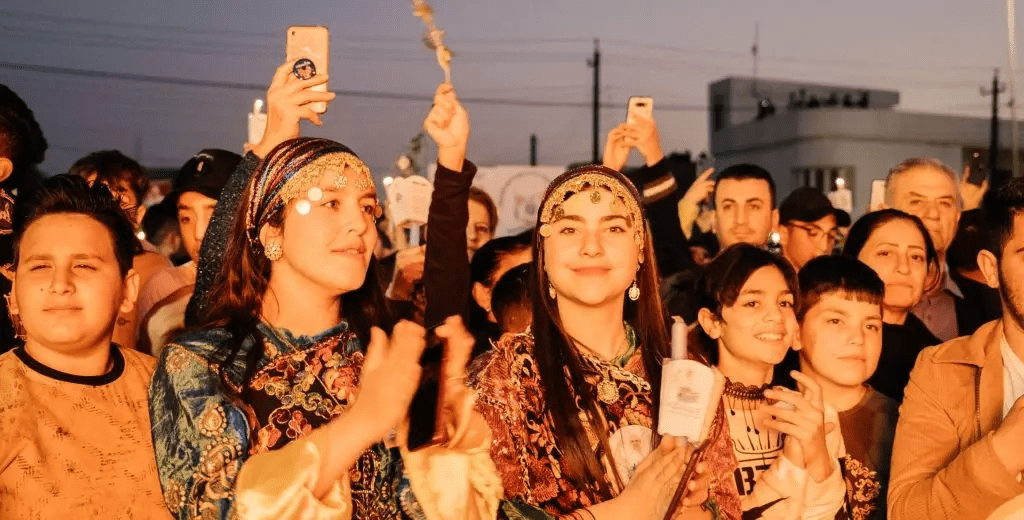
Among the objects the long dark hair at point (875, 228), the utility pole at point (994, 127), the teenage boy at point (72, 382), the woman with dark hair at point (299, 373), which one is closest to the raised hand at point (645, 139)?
the long dark hair at point (875, 228)

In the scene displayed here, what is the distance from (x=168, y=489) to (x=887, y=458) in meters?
2.66

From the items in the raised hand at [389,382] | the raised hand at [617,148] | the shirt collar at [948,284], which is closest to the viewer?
the raised hand at [389,382]

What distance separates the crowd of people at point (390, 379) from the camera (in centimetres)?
288

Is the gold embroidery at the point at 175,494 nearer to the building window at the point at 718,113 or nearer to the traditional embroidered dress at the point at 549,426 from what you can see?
the traditional embroidered dress at the point at 549,426

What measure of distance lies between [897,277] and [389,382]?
3.18 meters

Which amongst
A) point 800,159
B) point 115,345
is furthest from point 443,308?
point 800,159

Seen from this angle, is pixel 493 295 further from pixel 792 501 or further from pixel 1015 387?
pixel 1015 387

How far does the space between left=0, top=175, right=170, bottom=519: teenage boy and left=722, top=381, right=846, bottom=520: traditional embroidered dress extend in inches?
71.2

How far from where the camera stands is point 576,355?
3.46m

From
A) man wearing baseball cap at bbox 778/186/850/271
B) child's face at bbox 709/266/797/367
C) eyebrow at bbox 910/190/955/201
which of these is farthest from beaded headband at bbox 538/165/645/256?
man wearing baseball cap at bbox 778/186/850/271

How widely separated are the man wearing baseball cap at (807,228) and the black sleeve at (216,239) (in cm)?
397

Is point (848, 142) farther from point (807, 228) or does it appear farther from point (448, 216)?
point (448, 216)

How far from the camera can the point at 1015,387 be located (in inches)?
142

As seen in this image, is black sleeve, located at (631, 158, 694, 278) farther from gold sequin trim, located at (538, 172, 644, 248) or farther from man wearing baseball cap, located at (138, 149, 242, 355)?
gold sequin trim, located at (538, 172, 644, 248)
